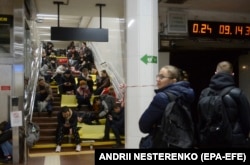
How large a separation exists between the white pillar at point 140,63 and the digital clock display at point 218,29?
102 inches

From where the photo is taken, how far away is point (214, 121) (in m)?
3.57

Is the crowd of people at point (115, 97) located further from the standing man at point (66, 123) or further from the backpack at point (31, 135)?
the backpack at point (31, 135)

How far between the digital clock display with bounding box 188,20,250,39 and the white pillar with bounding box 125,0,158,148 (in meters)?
2.58

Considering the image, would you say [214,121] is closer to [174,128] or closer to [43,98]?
[174,128]

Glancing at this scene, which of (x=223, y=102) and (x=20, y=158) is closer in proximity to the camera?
(x=223, y=102)

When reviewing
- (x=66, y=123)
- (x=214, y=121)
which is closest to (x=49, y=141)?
(x=66, y=123)

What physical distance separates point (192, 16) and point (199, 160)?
5.68 m

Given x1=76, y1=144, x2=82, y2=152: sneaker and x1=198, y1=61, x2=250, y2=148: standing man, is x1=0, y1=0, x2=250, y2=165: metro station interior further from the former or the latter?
x1=198, y1=61, x2=250, y2=148: standing man

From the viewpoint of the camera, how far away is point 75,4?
7434 mm

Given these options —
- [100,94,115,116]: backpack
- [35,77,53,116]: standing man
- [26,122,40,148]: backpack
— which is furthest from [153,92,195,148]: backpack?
[35,77,53,116]: standing man

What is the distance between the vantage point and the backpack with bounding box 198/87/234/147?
138 inches

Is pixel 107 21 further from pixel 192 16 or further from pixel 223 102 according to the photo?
pixel 223 102

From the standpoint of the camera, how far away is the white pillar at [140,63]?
4.68 metres

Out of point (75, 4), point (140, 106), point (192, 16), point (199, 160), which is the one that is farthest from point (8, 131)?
point (199, 160)
